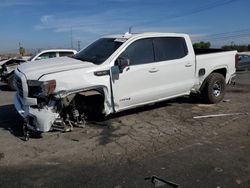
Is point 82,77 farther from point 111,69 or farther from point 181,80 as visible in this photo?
point 181,80

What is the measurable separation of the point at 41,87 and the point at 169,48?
339cm

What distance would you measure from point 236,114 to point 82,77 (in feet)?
12.6

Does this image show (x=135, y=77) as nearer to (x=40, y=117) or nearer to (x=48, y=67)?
(x=48, y=67)

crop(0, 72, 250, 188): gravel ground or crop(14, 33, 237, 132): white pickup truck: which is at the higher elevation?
crop(14, 33, 237, 132): white pickup truck

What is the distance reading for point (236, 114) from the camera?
852 centimetres

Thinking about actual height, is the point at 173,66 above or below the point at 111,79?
above

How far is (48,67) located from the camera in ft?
23.1

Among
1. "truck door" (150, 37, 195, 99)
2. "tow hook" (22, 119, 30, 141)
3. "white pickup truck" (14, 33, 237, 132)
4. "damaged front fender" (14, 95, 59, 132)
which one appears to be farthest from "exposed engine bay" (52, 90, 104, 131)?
"truck door" (150, 37, 195, 99)

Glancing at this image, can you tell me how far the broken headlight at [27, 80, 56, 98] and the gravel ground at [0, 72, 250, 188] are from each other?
0.84 m

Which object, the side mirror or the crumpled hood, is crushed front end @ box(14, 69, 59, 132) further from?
the side mirror

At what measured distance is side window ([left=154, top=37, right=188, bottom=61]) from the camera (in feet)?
27.3

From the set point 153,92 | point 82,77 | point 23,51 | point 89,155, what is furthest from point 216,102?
point 23,51

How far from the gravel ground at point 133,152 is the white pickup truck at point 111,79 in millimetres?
426

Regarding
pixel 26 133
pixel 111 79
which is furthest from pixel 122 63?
pixel 26 133
